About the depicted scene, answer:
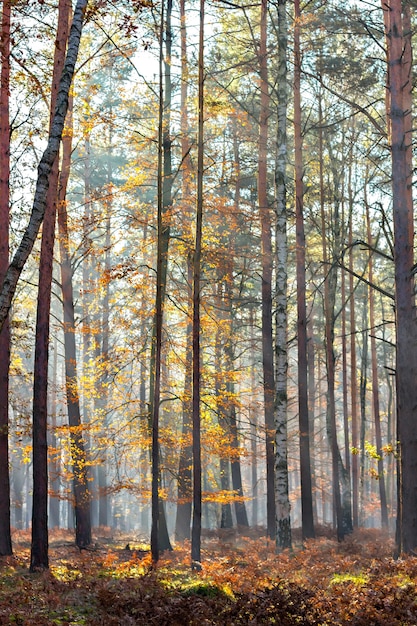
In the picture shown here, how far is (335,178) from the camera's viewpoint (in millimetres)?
23203

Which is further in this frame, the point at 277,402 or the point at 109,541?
the point at 109,541

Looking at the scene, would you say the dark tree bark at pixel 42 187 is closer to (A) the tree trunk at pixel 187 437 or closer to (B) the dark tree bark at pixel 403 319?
(B) the dark tree bark at pixel 403 319

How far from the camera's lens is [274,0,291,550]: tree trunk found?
14.4 meters

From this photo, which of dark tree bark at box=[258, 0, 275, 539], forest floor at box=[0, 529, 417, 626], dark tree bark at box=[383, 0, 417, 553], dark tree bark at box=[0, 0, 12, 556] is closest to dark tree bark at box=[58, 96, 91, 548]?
dark tree bark at box=[0, 0, 12, 556]

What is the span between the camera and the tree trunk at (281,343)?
47.4 ft

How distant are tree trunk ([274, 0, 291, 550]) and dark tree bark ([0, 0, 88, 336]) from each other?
7.30 m

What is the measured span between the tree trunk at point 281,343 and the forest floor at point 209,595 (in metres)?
1.84

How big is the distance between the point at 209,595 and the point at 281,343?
659 centimetres

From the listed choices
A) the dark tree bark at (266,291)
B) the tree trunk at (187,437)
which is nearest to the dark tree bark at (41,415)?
the tree trunk at (187,437)

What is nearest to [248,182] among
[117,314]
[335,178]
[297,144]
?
[335,178]

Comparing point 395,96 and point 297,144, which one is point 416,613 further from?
point 297,144

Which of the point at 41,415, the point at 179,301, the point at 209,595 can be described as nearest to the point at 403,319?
the point at 179,301

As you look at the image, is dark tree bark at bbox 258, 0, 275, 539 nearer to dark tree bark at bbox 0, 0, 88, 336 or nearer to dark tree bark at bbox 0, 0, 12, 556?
dark tree bark at bbox 0, 0, 12, 556

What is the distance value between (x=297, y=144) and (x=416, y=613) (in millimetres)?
14857
